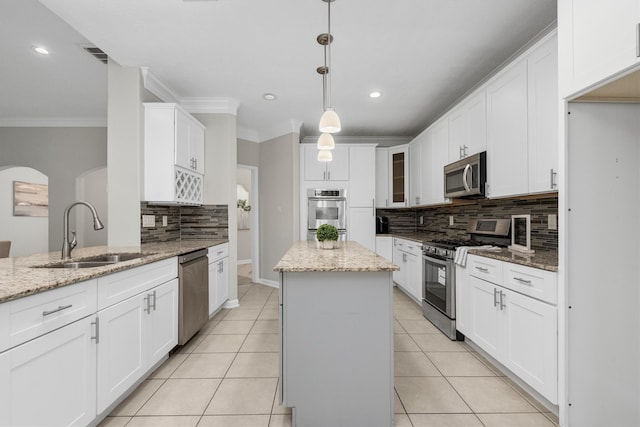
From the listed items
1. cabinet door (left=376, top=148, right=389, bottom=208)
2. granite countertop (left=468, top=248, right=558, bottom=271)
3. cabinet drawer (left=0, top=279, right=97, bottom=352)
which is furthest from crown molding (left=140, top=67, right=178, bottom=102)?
granite countertop (left=468, top=248, right=558, bottom=271)

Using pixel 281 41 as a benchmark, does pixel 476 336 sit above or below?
below

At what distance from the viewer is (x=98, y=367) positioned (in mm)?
1522

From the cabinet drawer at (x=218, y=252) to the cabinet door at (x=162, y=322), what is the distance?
0.77 meters

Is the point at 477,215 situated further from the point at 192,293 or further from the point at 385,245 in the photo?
the point at 192,293

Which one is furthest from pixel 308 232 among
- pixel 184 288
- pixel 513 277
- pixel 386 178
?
pixel 513 277

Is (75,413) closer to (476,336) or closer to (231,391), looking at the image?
(231,391)

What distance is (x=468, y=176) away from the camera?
285cm

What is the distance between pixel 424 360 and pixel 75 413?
227 centimetres

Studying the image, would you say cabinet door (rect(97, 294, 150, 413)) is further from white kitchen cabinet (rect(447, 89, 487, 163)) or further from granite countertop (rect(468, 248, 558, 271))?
white kitchen cabinet (rect(447, 89, 487, 163))

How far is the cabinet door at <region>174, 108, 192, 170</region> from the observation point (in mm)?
2982

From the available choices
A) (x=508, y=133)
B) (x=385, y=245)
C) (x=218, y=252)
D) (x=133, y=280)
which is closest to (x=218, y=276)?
(x=218, y=252)

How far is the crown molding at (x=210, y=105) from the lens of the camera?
12.1 ft

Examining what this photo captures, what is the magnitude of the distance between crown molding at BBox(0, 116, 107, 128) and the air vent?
2.11m

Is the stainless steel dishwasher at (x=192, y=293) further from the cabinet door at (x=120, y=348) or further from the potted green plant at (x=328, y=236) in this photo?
the potted green plant at (x=328, y=236)
